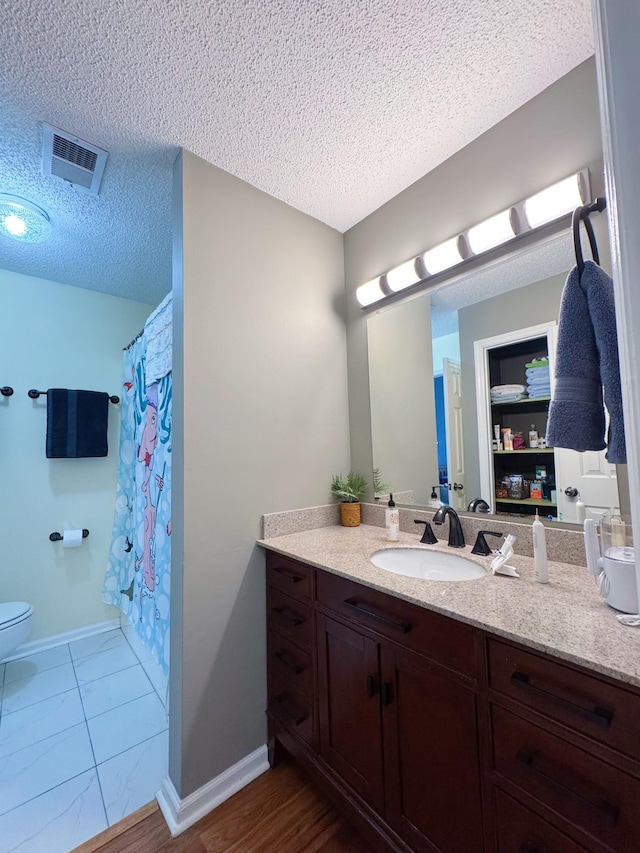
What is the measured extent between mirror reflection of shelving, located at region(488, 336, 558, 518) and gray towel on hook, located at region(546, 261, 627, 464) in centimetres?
38

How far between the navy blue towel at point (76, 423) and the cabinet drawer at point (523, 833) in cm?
264

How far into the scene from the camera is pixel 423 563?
4.38 feet

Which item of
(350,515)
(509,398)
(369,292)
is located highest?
(369,292)

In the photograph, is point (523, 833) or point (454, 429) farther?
point (454, 429)

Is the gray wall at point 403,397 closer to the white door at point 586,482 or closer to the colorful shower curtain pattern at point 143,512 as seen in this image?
the white door at point 586,482

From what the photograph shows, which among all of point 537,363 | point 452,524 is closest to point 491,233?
point 537,363

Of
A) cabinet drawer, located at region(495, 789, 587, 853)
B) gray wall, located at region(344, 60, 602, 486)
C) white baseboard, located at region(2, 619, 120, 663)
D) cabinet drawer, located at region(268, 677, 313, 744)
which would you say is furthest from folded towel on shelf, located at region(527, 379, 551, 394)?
white baseboard, located at region(2, 619, 120, 663)

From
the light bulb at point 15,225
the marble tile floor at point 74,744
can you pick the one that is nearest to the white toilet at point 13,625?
the marble tile floor at point 74,744

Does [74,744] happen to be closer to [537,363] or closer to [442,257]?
[537,363]

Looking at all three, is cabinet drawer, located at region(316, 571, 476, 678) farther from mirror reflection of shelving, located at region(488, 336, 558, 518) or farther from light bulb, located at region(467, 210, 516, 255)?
light bulb, located at region(467, 210, 516, 255)

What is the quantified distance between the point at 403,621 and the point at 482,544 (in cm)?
47

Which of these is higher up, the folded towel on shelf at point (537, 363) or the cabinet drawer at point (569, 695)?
the folded towel on shelf at point (537, 363)

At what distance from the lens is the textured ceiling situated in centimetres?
99

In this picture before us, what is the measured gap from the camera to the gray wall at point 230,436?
4.24ft
